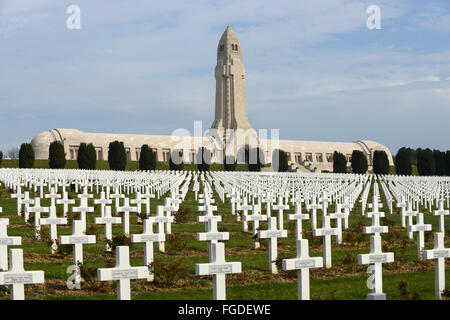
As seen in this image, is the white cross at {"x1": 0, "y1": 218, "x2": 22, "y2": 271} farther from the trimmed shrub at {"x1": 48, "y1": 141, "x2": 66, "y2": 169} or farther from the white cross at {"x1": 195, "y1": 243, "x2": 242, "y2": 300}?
the trimmed shrub at {"x1": 48, "y1": 141, "x2": 66, "y2": 169}

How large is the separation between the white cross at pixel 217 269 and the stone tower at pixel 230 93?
239 ft

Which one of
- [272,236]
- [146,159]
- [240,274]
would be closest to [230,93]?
[146,159]

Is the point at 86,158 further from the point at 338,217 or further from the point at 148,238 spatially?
the point at 148,238

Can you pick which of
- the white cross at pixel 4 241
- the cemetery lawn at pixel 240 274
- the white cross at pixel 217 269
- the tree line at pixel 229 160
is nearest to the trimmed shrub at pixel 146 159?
the tree line at pixel 229 160

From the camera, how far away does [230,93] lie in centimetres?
8119

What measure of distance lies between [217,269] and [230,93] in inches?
2984

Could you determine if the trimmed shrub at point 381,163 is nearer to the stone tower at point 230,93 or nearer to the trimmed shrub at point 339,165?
the trimmed shrub at point 339,165

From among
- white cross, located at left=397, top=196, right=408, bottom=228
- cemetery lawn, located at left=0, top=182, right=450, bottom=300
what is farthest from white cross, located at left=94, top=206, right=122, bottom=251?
white cross, located at left=397, top=196, right=408, bottom=228

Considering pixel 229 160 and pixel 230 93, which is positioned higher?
pixel 230 93

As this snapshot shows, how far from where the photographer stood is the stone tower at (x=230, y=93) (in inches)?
3155

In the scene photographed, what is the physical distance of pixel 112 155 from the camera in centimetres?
5762

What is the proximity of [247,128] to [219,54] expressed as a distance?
1237cm
